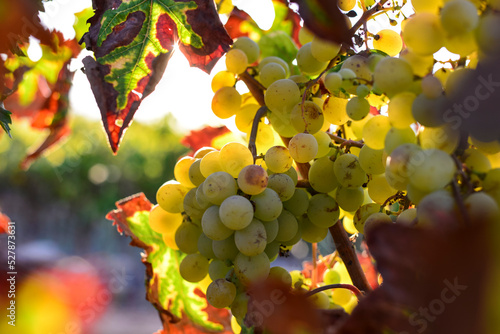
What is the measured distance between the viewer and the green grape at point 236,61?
572 millimetres

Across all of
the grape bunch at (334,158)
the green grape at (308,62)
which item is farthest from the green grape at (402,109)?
the green grape at (308,62)

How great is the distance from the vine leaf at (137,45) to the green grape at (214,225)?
12 centimetres

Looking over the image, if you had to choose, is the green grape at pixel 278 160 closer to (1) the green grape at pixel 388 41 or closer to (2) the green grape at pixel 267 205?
(2) the green grape at pixel 267 205

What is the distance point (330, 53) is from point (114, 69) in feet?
0.78

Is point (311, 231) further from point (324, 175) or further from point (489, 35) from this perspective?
point (489, 35)

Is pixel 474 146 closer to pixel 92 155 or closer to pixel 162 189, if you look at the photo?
pixel 162 189

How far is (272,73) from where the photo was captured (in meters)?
Answer: 0.55

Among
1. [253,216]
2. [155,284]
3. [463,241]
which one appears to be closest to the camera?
[463,241]

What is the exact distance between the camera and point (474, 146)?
0.34 m

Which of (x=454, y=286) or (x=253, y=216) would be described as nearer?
(x=454, y=286)

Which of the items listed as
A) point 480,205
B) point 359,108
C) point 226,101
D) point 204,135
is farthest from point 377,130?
point 204,135

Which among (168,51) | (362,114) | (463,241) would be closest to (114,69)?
(168,51)

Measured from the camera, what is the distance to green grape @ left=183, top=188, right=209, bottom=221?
1.73 feet

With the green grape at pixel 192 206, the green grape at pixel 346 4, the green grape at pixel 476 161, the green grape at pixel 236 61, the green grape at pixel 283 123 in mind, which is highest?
the green grape at pixel 346 4
